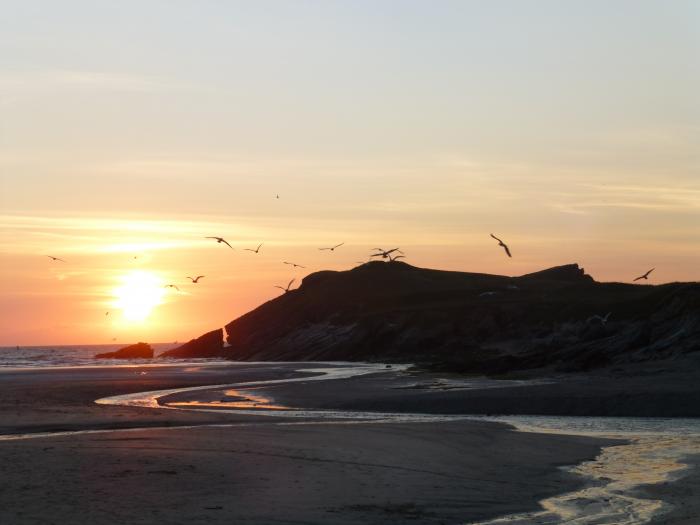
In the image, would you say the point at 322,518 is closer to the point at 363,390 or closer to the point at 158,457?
the point at 158,457

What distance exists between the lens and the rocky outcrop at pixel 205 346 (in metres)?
164

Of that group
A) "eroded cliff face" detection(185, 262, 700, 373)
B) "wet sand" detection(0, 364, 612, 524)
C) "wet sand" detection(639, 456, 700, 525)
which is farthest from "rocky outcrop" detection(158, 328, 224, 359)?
"wet sand" detection(639, 456, 700, 525)

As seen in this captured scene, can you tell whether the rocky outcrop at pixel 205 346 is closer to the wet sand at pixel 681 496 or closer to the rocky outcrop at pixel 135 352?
the rocky outcrop at pixel 135 352

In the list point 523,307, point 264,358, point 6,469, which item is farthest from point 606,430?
point 264,358

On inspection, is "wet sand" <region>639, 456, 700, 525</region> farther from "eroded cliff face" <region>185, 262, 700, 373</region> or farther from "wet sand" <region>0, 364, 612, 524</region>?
"eroded cliff face" <region>185, 262, 700, 373</region>

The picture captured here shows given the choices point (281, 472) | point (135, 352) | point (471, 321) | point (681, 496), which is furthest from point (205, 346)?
point (681, 496)

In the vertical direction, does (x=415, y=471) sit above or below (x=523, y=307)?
below

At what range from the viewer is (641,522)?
15.9 m

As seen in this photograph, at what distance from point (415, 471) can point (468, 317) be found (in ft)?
300

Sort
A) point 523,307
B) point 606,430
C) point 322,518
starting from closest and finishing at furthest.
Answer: point 322,518
point 606,430
point 523,307

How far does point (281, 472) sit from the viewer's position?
19.8m

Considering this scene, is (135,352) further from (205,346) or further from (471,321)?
(471,321)

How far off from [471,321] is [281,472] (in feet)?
300

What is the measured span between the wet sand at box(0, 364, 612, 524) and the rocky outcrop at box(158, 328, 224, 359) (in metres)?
133
